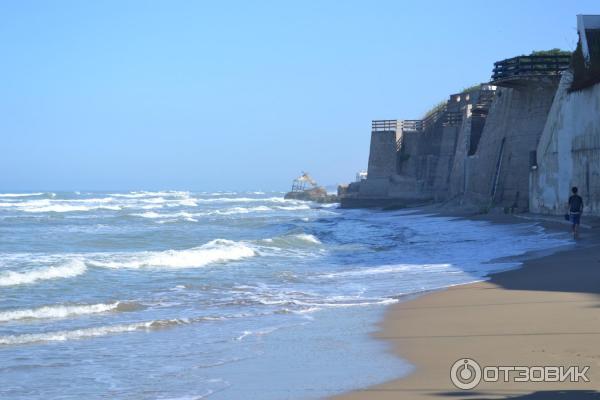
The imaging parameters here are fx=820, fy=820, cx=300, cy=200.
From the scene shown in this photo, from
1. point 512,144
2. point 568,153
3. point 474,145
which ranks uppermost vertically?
point 474,145

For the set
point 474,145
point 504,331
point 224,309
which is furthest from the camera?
point 474,145

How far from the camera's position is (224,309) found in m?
12.5

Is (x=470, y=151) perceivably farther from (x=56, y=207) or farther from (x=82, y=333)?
(x=56, y=207)

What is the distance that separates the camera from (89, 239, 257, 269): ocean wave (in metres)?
20.1

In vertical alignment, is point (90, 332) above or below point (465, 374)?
below

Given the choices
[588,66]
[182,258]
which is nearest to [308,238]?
[182,258]

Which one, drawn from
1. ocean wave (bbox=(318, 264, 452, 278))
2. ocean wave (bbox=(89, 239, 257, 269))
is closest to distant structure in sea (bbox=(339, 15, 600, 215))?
ocean wave (bbox=(318, 264, 452, 278))

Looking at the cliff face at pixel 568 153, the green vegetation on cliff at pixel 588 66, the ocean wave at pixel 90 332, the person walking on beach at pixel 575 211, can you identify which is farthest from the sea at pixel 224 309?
the green vegetation on cliff at pixel 588 66

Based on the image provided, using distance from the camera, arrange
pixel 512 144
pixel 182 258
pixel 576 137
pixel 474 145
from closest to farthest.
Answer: pixel 182 258 → pixel 576 137 → pixel 512 144 → pixel 474 145

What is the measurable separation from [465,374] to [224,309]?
240 inches

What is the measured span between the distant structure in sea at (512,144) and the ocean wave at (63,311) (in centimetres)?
1372

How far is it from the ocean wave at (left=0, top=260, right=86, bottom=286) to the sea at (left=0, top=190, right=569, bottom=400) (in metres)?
0.04

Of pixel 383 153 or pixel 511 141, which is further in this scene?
pixel 383 153

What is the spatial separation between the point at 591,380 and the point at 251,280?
10.7 meters
